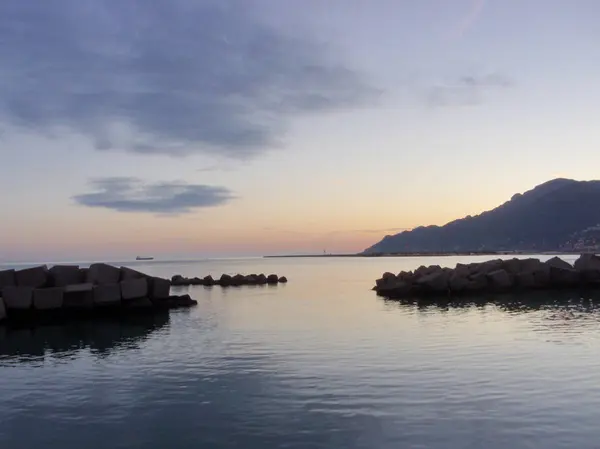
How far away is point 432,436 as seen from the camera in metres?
10.0

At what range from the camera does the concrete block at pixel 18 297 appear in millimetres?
30344

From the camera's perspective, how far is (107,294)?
1305 inches

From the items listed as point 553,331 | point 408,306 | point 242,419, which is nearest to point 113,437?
point 242,419

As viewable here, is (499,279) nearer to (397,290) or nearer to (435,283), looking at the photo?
(435,283)

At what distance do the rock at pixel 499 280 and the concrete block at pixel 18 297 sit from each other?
32.1 m

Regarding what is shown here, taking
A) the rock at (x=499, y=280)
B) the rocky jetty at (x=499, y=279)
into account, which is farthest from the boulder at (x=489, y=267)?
the rock at (x=499, y=280)

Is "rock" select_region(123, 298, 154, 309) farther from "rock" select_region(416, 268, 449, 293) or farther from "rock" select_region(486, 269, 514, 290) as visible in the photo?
"rock" select_region(486, 269, 514, 290)

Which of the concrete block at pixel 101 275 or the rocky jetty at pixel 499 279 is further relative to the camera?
the rocky jetty at pixel 499 279

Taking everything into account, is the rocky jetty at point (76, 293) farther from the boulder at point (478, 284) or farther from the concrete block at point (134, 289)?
the boulder at point (478, 284)

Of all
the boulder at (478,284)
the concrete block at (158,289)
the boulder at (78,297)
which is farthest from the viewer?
the boulder at (478,284)

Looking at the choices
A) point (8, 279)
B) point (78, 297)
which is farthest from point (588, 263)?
point (8, 279)

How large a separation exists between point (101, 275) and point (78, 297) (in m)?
2.89

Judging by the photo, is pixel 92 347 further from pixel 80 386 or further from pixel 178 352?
pixel 80 386

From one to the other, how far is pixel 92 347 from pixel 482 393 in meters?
15.2
